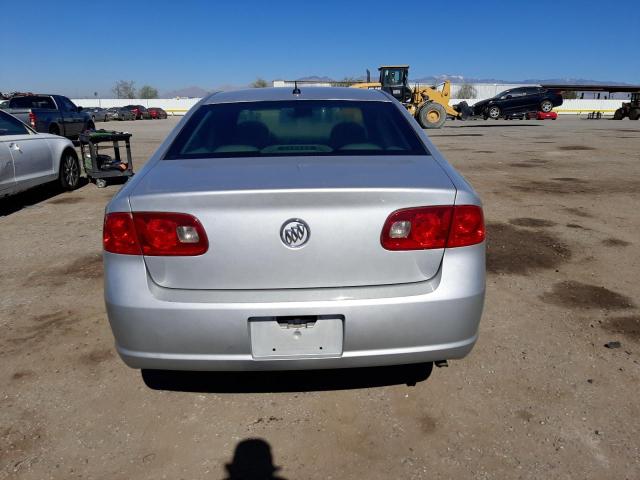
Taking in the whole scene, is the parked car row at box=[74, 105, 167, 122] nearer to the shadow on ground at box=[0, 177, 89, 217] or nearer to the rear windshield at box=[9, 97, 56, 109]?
the rear windshield at box=[9, 97, 56, 109]

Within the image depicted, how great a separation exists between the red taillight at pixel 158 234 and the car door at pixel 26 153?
18.6 feet

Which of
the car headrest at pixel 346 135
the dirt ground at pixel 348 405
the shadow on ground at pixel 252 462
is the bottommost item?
the shadow on ground at pixel 252 462

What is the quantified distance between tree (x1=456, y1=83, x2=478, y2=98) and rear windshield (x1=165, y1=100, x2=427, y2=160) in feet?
288

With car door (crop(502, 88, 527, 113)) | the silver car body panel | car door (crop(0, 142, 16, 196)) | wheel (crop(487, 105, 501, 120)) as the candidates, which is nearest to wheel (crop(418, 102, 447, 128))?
wheel (crop(487, 105, 501, 120))

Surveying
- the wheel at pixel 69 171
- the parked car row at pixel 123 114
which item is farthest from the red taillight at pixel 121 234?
the parked car row at pixel 123 114

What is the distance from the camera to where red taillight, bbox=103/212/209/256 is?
196 centimetres

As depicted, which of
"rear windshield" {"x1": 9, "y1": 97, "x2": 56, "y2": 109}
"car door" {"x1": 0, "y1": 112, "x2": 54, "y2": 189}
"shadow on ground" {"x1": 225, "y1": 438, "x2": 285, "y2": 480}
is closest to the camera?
"shadow on ground" {"x1": 225, "y1": 438, "x2": 285, "y2": 480}

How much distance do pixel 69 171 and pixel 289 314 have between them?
7880 millimetres

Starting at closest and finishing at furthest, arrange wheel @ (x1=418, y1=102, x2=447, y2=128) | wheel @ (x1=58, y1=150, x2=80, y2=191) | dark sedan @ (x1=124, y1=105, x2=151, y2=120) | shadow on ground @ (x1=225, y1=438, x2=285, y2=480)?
shadow on ground @ (x1=225, y1=438, x2=285, y2=480)
wheel @ (x1=58, y1=150, x2=80, y2=191)
wheel @ (x1=418, y1=102, x2=447, y2=128)
dark sedan @ (x1=124, y1=105, x2=151, y2=120)

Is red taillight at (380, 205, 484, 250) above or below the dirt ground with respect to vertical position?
above

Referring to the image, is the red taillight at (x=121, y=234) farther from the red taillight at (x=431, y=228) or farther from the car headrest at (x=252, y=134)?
the red taillight at (x=431, y=228)

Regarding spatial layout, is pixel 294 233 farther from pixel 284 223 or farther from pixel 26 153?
pixel 26 153

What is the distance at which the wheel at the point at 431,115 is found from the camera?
2394 cm

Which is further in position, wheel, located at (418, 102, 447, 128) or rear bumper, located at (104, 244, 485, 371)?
wheel, located at (418, 102, 447, 128)
